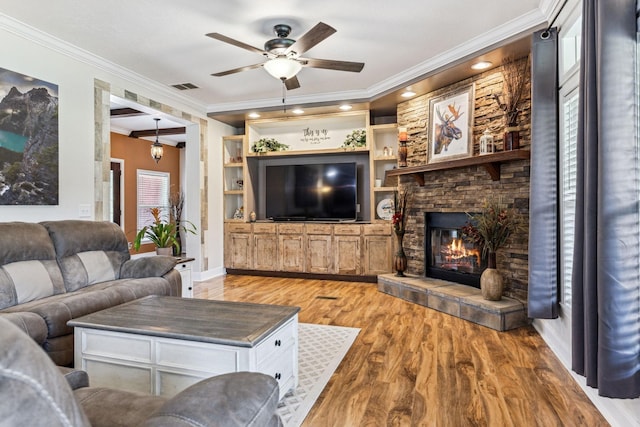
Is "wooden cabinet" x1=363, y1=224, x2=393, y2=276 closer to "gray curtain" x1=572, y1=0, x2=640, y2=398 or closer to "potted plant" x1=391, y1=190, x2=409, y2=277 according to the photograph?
"potted plant" x1=391, y1=190, x2=409, y2=277

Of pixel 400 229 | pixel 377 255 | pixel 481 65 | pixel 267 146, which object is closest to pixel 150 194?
pixel 267 146

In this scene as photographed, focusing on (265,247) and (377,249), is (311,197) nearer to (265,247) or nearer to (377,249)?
(265,247)

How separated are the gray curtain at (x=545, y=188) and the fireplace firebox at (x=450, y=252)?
1.26 meters

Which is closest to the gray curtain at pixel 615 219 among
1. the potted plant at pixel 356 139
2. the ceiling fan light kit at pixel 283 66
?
the ceiling fan light kit at pixel 283 66

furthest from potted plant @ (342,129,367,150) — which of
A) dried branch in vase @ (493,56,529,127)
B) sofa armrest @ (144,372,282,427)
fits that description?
sofa armrest @ (144,372,282,427)

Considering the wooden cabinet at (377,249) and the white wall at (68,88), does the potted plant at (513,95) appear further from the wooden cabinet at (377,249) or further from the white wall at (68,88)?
the white wall at (68,88)

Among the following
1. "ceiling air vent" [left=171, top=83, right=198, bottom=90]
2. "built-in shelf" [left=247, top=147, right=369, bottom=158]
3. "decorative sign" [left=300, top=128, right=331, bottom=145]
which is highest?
"ceiling air vent" [left=171, top=83, right=198, bottom=90]

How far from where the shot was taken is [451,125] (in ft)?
15.4

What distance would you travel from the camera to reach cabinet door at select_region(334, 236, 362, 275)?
5918 millimetres

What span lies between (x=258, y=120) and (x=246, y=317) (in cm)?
482

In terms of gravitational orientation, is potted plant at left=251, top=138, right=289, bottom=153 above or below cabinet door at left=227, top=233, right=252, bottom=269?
above

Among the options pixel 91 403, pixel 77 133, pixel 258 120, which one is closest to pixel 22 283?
pixel 77 133

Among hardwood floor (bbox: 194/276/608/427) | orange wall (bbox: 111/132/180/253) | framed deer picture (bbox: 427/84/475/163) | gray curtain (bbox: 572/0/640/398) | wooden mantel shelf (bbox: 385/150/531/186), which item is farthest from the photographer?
orange wall (bbox: 111/132/180/253)

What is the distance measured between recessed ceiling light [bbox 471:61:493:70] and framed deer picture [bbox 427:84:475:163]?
26 cm
